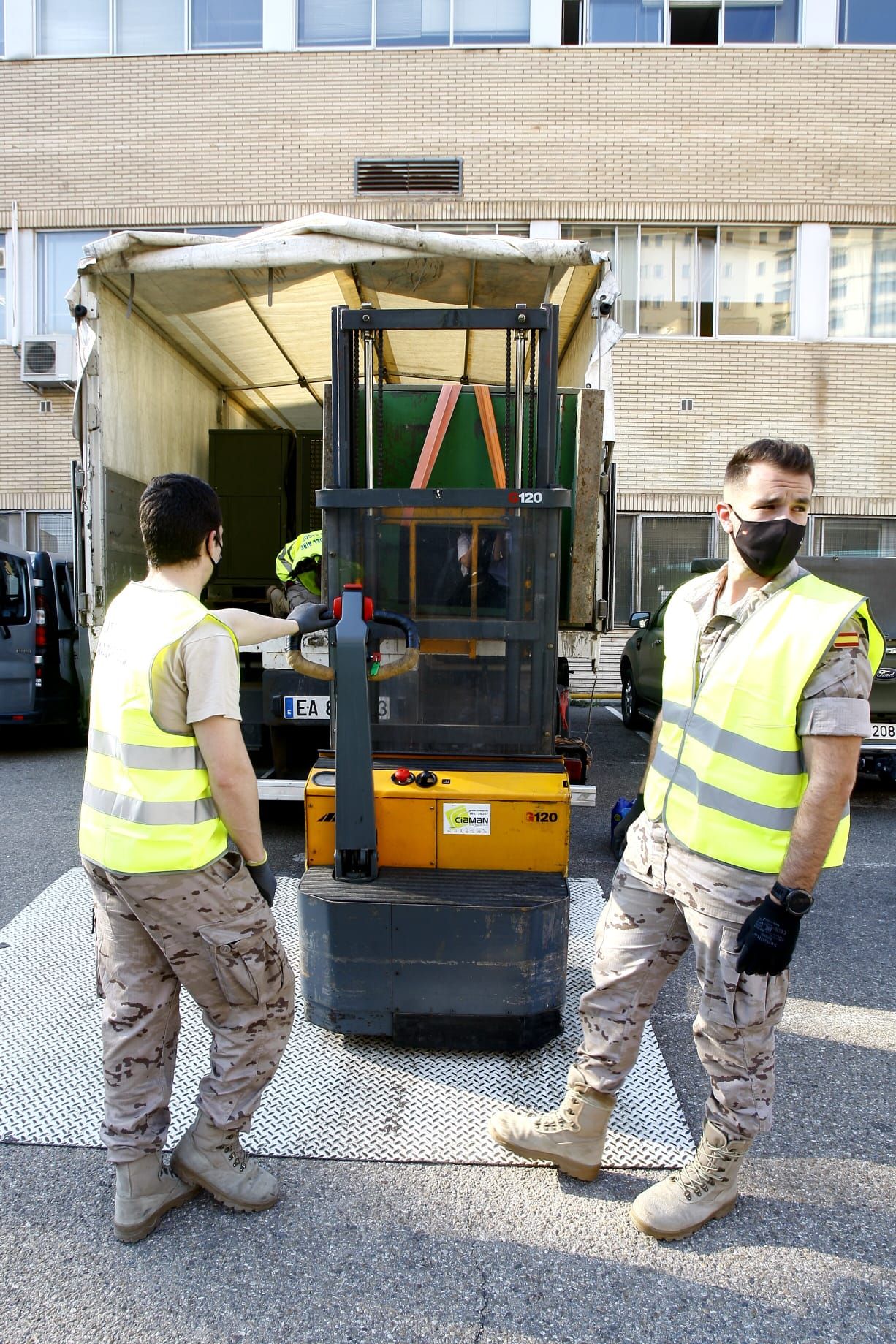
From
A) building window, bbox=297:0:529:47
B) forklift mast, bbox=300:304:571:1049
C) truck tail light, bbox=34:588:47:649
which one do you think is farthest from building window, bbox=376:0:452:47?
forklift mast, bbox=300:304:571:1049

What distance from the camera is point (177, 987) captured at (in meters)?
2.41

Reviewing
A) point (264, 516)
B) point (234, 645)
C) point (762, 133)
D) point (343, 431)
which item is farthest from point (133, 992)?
point (762, 133)

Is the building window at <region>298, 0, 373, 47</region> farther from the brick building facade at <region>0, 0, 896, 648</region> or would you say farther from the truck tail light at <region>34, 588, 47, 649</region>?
the truck tail light at <region>34, 588, 47, 649</region>

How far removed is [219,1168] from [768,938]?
157 cm

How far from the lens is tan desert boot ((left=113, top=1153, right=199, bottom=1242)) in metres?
2.33

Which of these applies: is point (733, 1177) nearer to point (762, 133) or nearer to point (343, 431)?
point (343, 431)

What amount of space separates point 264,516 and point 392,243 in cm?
320

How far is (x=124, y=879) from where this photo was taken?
2211mm

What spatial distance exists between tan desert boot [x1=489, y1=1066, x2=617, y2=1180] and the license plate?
9.94 ft

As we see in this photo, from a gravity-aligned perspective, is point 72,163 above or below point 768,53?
below

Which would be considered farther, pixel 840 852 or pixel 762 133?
pixel 762 133

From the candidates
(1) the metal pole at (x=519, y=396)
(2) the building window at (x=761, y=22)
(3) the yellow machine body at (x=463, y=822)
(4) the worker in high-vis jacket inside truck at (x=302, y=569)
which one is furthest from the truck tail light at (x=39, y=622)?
(2) the building window at (x=761, y=22)

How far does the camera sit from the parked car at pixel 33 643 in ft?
27.5

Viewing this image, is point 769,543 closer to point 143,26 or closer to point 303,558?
point 303,558
